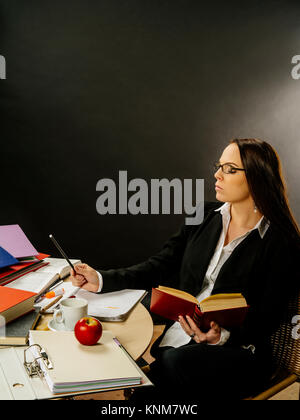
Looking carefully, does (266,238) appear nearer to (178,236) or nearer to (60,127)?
(178,236)

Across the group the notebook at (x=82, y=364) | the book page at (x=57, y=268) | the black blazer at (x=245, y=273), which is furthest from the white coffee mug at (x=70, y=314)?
the book page at (x=57, y=268)

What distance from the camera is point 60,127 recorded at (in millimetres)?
2498

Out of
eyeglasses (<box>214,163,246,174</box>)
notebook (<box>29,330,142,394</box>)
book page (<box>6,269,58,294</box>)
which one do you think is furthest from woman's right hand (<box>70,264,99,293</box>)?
eyeglasses (<box>214,163,246,174</box>)

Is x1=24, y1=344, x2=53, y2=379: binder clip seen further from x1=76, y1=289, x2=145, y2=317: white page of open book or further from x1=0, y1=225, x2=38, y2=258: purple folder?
x1=0, y1=225, x2=38, y2=258: purple folder

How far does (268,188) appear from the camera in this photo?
51.6 inches

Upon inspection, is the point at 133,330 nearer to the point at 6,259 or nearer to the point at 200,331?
the point at 200,331

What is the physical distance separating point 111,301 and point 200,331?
0.34m

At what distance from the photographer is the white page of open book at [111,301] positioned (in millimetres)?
1138

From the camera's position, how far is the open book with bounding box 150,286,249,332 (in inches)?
40.7

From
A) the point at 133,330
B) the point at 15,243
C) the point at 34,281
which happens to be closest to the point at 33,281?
the point at 34,281

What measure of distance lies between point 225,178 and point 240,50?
5.40 ft

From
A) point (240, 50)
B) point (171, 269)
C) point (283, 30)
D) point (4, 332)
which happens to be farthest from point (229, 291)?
point (283, 30)

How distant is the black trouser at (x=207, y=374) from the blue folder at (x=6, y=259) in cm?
68

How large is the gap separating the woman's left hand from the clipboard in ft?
1.00
